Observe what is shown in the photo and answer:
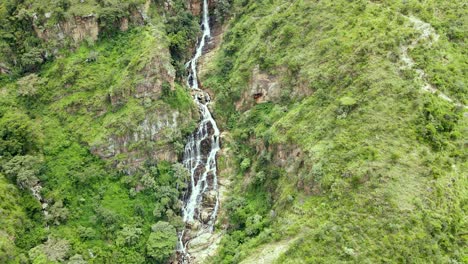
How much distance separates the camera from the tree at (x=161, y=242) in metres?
40.3

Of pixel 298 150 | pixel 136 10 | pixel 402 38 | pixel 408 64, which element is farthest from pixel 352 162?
pixel 136 10

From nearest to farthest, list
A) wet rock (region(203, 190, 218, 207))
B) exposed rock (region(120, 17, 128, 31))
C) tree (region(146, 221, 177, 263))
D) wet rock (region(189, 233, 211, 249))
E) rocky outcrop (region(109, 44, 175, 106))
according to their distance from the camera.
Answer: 1. tree (region(146, 221, 177, 263))
2. wet rock (region(189, 233, 211, 249))
3. wet rock (region(203, 190, 218, 207))
4. rocky outcrop (region(109, 44, 175, 106))
5. exposed rock (region(120, 17, 128, 31))

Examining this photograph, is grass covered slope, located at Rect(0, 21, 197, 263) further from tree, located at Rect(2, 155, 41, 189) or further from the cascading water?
the cascading water

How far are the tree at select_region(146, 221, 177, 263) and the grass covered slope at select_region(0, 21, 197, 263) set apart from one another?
0.10 meters

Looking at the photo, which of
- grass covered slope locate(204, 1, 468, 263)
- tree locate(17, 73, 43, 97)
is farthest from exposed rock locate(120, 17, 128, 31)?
grass covered slope locate(204, 1, 468, 263)

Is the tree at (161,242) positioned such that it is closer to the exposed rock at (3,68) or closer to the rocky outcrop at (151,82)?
the rocky outcrop at (151,82)

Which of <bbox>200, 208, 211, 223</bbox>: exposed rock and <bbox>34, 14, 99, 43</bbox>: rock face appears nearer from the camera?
<bbox>200, 208, 211, 223</bbox>: exposed rock

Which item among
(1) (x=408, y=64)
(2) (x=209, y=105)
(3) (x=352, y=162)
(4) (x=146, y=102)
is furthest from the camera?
(2) (x=209, y=105)

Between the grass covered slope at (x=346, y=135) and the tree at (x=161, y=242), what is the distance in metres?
4.63

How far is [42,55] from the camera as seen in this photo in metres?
48.4

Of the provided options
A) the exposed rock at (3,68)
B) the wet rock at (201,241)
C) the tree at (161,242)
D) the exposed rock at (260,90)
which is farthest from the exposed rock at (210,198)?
the exposed rock at (3,68)

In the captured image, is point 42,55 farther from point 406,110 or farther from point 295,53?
point 406,110

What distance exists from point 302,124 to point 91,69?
24509 millimetres

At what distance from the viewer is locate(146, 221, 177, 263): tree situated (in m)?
40.3
